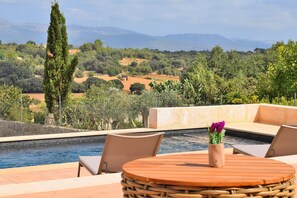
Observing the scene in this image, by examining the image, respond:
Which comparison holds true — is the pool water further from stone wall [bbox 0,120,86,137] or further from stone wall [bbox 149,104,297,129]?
stone wall [bbox 0,120,86,137]

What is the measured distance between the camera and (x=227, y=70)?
34.6m

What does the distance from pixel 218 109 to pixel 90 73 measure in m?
32.4

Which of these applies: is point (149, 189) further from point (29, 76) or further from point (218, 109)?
point (29, 76)

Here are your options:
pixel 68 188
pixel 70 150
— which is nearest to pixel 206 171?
pixel 68 188

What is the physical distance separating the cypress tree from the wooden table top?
45.9 feet

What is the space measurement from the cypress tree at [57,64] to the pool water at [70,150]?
6.71 meters

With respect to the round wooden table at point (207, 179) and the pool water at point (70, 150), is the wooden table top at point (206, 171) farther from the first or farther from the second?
the pool water at point (70, 150)

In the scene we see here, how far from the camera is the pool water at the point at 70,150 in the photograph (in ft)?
29.1

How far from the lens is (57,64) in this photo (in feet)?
57.9

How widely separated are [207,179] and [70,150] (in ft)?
23.2

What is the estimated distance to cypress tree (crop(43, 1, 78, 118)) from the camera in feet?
57.0

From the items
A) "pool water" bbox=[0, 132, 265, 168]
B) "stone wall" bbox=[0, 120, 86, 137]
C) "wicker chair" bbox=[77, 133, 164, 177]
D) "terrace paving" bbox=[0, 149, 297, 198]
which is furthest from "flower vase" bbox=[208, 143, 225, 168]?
"stone wall" bbox=[0, 120, 86, 137]

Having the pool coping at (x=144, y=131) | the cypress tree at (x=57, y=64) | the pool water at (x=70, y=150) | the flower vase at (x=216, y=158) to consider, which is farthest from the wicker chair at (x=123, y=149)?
the cypress tree at (x=57, y=64)

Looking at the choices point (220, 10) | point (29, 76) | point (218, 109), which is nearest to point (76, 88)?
point (29, 76)
